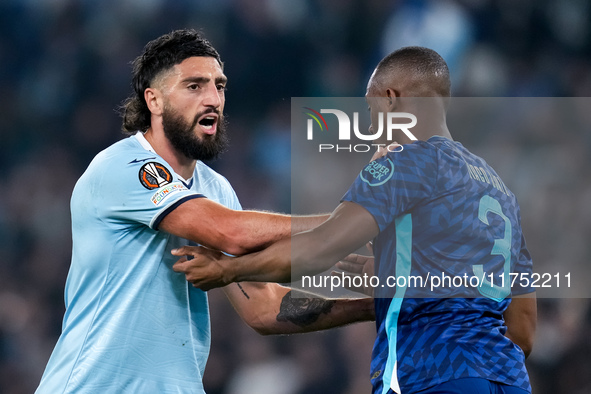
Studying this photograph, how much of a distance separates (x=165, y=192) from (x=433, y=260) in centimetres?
127

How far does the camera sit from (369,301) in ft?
12.0

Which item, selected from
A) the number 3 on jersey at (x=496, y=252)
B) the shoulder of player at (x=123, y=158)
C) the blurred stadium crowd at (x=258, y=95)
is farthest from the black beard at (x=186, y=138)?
the blurred stadium crowd at (x=258, y=95)

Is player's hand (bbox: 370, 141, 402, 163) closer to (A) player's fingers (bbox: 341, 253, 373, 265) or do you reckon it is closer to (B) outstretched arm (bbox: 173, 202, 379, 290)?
(B) outstretched arm (bbox: 173, 202, 379, 290)

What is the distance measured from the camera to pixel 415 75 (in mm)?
3068

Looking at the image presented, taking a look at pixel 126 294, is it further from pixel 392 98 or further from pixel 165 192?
pixel 392 98

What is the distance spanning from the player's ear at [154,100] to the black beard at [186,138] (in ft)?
Answer: 0.16

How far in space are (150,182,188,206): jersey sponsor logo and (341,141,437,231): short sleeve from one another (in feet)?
2.90

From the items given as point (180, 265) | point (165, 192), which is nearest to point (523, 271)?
point (180, 265)

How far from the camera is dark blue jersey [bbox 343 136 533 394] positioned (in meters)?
2.62

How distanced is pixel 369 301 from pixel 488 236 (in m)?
1.04

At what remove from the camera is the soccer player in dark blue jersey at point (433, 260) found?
103 inches

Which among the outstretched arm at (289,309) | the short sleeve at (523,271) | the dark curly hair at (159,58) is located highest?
the dark curly hair at (159,58)

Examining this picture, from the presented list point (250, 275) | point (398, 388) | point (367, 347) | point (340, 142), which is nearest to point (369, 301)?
point (250, 275)

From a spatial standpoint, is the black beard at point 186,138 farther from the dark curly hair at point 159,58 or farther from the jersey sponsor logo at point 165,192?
the jersey sponsor logo at point 165,192
